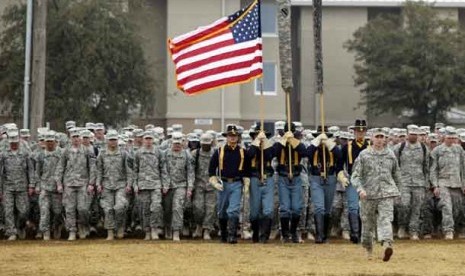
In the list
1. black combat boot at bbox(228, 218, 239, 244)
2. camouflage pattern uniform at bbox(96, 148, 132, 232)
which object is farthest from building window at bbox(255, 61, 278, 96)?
black combat boot at bbox(228, 218, 239, 244)

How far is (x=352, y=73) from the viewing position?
4538 cm

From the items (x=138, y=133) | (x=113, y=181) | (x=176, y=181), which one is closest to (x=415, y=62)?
(x=138, y=133)

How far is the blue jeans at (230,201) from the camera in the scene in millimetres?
16578

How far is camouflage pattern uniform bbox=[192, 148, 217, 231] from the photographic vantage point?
1766 centimetres

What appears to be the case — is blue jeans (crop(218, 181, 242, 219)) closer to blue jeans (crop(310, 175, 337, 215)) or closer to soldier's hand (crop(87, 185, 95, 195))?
blue jeans (crop(310, 175, 337, 215))

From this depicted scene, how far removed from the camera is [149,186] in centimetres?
1756

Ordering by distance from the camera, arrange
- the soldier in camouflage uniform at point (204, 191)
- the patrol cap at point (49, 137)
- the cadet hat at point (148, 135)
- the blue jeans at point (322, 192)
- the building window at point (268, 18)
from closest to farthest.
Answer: the blue jeans at point (322, 192) → the soldier in camouflage uniform at point (204, 191) → the cadet hat at point (148, 135) → the patrol cap at point (49, 137) → the building window at point (268, 18)

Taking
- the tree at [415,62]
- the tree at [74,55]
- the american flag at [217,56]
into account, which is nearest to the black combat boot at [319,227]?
the american flag at [217,56]

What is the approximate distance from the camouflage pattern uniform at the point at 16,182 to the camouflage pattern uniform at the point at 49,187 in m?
0.20

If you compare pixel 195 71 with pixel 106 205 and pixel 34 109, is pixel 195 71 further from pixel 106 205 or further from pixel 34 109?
pixel 34 109

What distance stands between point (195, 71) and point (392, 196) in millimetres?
5024

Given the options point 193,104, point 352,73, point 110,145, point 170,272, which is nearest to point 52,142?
point 110,145

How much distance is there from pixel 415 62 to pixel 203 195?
2581 cm

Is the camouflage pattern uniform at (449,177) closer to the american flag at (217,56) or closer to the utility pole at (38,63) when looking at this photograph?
the american flag at (217,56)
